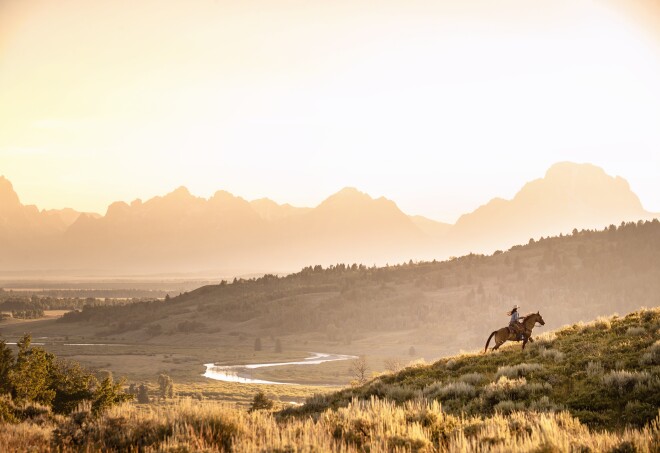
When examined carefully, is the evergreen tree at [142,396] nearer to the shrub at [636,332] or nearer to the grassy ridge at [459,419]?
the grassy ridge at [459,419]

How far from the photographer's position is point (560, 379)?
2138cm

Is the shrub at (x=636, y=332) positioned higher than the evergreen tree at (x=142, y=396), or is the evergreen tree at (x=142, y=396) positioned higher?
the shrub at (x=636, y=332)

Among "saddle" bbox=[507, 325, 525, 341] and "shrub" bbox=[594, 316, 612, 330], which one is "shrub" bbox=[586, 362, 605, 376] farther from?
"saddle" bbox=[507, 325, 525, 341]

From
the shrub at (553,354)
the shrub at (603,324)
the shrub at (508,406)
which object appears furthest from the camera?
the shrub at (603,324)

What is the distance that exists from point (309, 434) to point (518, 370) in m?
12.2

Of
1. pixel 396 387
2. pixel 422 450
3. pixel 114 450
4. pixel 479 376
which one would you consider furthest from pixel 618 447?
pixel 396 387

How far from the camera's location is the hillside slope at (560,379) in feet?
59.0

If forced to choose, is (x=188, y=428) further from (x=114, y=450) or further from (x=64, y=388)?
(x=64, y=388)

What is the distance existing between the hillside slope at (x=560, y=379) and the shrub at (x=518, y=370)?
4 centimetres

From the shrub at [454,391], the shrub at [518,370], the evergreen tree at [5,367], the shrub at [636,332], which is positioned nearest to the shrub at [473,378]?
the shrub at [518,370]

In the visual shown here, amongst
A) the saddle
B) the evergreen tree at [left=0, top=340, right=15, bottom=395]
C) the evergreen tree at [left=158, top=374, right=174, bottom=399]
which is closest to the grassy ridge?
the saddle

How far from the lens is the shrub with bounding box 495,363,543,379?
23.3 m

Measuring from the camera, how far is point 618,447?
11.8 metres

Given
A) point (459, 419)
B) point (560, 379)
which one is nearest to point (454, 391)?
point (560, 379)
